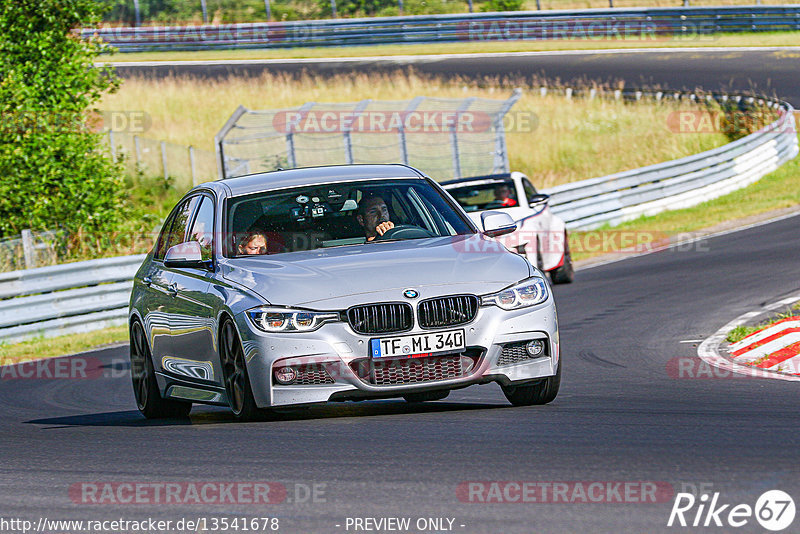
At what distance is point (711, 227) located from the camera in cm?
2516

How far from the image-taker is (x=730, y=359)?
1109 centimetres

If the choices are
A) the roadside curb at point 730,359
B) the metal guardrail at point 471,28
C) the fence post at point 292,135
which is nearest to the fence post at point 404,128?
the fence post at point 292,135

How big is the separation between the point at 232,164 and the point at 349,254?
21831 millimetres

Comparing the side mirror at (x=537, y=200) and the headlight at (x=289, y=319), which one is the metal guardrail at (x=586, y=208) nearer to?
the side mirror at (x=537, y=200)

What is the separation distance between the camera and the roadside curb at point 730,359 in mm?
9875

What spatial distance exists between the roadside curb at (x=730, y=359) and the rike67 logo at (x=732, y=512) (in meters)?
4.47

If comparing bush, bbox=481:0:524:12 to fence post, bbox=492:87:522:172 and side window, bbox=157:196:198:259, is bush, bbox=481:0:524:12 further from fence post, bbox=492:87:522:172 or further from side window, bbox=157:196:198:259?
side window, bbox=157:196:198:259

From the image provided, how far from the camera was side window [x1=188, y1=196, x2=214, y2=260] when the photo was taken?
354 inches

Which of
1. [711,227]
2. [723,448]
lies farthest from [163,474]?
[711,227]

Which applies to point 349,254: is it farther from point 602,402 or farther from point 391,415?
point 602,402

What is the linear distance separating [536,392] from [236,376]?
71.7 inches

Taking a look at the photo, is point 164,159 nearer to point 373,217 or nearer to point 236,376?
point 373,217
